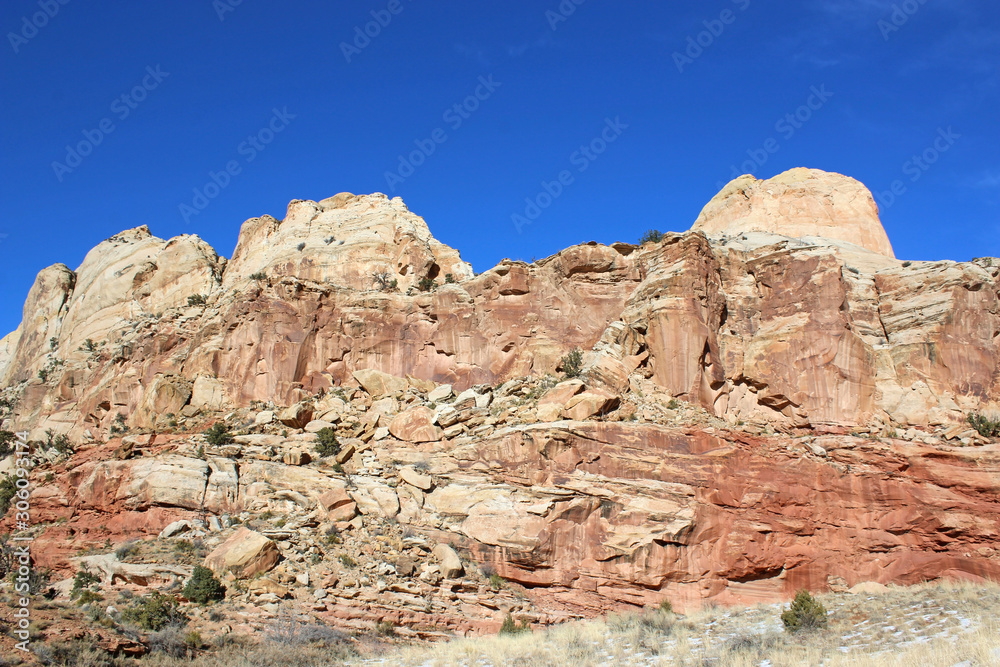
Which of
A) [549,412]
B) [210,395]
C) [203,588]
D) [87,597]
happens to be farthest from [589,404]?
[210,395]

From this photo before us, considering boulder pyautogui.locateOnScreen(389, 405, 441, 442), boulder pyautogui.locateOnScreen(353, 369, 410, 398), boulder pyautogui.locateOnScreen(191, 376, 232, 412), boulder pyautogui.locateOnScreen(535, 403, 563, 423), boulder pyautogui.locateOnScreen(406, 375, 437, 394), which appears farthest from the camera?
boulder pyautogui.locateOnScreen(191, 376, 232, 412)

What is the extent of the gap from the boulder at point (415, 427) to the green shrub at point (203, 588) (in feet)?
32.3

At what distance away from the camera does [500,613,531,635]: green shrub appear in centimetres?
2056

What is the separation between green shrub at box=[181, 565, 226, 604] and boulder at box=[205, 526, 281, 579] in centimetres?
63

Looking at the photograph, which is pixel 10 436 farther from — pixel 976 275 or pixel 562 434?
pixel 976 275

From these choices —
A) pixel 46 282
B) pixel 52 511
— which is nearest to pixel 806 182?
pixel 52 511

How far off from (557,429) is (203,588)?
12.8m

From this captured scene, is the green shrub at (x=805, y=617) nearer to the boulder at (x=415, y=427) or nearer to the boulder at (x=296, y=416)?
the boulder at (x=415, y=427)

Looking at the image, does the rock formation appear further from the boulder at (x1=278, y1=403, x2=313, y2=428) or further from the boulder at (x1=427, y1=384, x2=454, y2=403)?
the boulder at (x1=427, y1=384, x2=454, y2=403)

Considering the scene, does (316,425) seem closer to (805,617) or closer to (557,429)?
(557,429)

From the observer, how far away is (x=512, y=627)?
68.0ft

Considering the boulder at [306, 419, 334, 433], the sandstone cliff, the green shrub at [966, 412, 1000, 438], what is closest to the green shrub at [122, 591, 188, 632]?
the boulder at [306, 419, 334, 433]

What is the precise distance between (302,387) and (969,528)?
28.8 metres

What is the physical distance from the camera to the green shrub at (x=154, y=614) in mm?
17953
